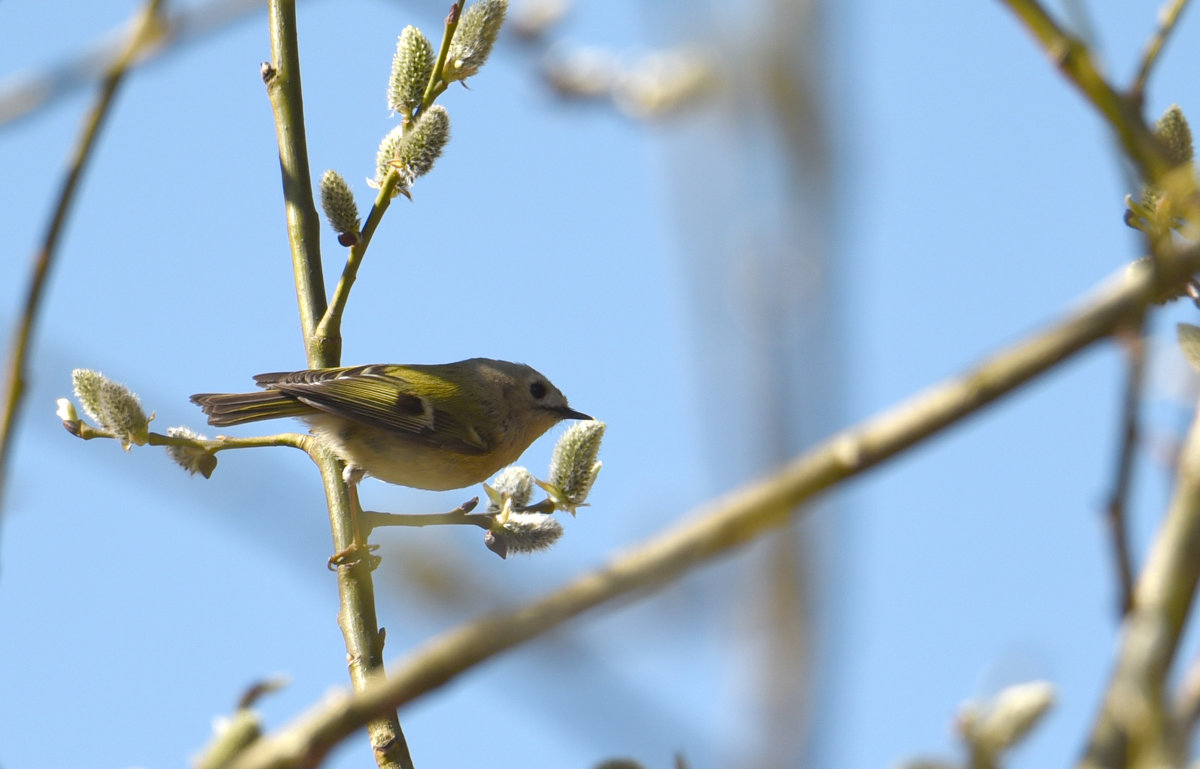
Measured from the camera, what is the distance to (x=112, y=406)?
223cm

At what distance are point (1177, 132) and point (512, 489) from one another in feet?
4.30

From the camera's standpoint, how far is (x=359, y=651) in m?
2.03

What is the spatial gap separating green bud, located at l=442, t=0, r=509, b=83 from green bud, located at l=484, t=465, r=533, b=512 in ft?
2.78

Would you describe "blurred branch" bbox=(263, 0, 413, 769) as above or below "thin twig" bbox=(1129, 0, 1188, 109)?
above

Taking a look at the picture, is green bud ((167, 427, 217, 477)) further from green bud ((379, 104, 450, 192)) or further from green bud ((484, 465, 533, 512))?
green bud ((379, 104, 450, 192))

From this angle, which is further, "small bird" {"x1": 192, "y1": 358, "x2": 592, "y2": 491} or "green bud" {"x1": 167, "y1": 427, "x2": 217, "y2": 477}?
"small bird" {"x1": 192, "y1": 358, "x2": 592, "y2": 491}

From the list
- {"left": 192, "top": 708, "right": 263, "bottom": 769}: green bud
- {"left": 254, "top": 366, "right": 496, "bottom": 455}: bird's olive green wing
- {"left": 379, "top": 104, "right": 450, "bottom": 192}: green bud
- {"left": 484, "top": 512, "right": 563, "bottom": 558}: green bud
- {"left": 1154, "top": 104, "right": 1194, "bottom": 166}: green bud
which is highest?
{"left": 254, "top": 366, "right": 496, "bottom": 455}: bird's olive green wing

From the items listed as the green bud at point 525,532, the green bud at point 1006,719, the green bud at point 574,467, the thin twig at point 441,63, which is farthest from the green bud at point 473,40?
the green bud at point 1006,719

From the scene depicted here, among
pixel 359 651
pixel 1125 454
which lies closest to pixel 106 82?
pixel 1125 454

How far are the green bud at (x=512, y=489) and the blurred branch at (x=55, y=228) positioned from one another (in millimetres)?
1275

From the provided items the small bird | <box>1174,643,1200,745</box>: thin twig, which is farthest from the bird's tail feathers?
<box>1174,643,1200,745</box>: thin twig

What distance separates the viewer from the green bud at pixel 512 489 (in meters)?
2.28

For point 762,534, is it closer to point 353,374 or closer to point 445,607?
point 445,607

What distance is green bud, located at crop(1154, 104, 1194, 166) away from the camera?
1645 mm
